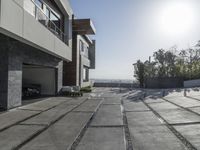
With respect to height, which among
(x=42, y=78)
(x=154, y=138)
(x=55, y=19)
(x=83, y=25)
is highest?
(x=83, y=25)

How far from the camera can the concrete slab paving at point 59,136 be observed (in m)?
5.91

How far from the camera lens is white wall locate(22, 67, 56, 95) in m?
20.5

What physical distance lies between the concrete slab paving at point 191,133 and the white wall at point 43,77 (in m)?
13.9

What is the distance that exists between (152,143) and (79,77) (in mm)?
21655

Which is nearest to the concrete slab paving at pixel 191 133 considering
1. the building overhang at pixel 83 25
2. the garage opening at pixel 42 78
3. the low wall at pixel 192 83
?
the garage opening at pixel 42 78

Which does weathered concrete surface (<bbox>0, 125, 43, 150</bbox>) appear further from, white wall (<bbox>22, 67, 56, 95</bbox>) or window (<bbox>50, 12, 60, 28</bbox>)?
white wall (<bbox>22, 67, 56, 95</bbox>)

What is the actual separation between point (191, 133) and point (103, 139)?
8.47 ft

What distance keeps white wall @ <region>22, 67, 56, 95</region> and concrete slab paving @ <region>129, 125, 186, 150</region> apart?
1327cm

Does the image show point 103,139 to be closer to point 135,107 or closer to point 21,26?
point 21,26

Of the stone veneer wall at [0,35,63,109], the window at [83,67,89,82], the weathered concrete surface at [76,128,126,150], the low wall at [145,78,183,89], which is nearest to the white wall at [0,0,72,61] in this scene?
the stone veneer wall at [0,35,63,109]

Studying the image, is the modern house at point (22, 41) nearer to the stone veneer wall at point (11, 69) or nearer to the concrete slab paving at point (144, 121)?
the stone veneer wall at point (11, 69)

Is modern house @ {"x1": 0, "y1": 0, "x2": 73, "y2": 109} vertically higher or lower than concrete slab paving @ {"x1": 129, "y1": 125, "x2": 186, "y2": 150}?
higher

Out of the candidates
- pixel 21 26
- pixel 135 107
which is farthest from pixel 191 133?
pixel 21 26

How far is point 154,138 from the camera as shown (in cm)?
679
